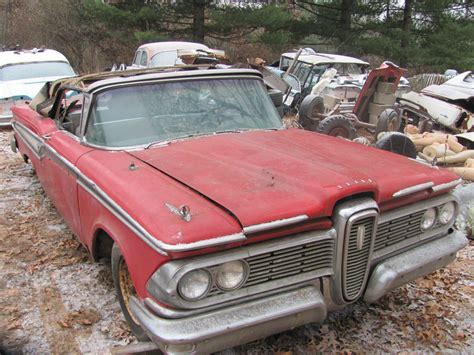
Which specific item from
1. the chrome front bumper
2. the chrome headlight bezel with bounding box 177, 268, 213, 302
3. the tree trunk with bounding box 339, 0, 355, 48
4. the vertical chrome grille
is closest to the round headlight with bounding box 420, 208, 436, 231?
the chrome front bumper

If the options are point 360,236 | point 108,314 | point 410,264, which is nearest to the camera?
point 360,236

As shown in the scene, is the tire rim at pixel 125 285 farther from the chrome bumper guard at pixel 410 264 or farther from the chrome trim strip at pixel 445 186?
the chrome trim strip at pixel 445 186

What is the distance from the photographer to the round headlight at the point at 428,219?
126 inches

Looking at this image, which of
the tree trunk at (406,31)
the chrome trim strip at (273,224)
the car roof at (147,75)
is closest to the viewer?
the chrome trim strip at (273,224)

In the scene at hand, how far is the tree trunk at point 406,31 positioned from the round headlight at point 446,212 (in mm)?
16609

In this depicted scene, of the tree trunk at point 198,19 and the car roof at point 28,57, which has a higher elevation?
the tree trunk at point 198,19

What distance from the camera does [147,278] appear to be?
96.5 inches

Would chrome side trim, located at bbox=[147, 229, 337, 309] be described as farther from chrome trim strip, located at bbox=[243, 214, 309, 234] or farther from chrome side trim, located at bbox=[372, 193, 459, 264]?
chrome side trim, located at bbox=[372, 193, 459, 264]

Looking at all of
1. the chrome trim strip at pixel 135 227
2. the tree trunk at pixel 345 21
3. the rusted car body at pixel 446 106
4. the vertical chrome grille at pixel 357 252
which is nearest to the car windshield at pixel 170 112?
the chrome trim strip at pixel 135 227

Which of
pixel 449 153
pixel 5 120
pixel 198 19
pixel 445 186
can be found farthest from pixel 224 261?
pixel 198 19

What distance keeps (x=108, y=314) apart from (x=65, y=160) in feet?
4.13

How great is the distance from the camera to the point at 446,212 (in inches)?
131

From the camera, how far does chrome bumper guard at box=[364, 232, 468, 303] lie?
287cm

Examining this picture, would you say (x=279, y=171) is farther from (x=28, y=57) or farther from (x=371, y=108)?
(x=28, y=57)
